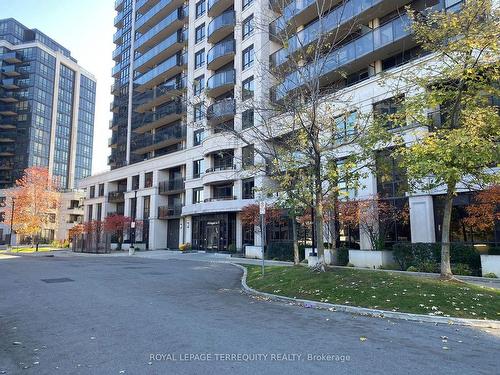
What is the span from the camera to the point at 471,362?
239 inches

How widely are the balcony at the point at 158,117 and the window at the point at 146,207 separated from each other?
9.59m

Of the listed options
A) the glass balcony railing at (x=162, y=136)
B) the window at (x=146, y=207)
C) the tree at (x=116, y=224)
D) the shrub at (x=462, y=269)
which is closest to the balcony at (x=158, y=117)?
the glass balcony railing at (x=162, y=136)

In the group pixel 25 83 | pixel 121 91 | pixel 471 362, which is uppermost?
pixel 25 83

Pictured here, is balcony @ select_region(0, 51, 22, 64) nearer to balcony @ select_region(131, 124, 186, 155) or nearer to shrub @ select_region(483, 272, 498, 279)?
balcony @ select_region(131, 124, 186, 155)

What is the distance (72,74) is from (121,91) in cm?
5965

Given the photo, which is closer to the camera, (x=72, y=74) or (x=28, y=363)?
(x=28, y=363)

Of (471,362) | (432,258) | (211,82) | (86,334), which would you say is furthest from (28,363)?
(211,82)

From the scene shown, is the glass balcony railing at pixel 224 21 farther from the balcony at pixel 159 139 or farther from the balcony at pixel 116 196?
the balcony at pixel 116 196

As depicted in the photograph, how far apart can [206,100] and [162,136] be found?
21.2m

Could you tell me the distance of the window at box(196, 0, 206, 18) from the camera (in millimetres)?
47228

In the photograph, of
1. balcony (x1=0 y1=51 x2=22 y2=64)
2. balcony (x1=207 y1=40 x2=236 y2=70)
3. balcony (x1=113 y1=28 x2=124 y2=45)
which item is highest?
balcony (x1=0 y1=51 x2=22 y2=64)

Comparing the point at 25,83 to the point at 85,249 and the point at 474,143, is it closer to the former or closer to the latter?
the point at 85,249

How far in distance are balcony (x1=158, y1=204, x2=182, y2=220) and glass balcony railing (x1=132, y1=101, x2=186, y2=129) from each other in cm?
1115

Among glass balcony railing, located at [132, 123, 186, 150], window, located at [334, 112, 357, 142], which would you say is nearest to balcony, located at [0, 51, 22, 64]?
glass balcony railing, located at [132, 123, 186, 150]
